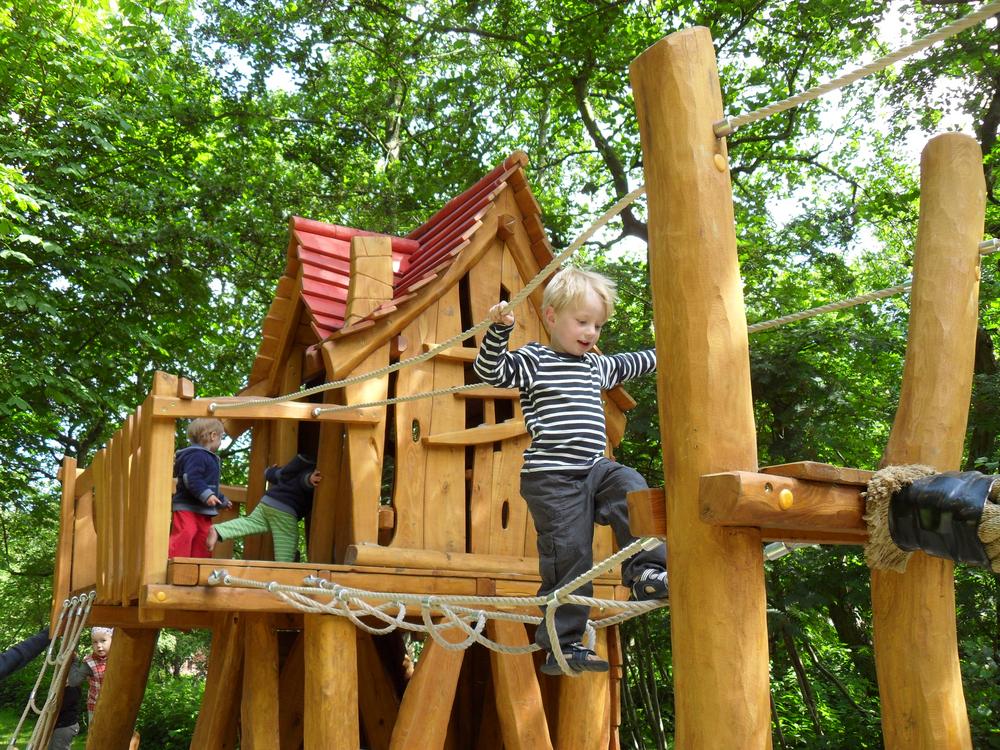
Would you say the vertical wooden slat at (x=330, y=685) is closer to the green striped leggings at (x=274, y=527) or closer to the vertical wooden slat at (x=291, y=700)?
the green striped leggings at (x=274, y=527)

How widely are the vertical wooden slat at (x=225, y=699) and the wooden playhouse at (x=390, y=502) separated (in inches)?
0.5

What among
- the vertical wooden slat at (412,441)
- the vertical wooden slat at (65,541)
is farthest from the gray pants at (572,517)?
the vertical wooden slat at (65,541)

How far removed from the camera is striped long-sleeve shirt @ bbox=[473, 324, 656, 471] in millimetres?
4086

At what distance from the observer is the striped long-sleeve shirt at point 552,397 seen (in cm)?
409

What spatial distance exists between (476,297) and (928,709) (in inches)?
147

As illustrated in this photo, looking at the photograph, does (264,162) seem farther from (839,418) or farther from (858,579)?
(858,579)

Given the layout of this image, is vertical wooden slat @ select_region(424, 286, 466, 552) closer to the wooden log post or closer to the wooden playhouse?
the wooden playhouse

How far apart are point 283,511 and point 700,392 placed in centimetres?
430

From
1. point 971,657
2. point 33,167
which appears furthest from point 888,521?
point 33,167

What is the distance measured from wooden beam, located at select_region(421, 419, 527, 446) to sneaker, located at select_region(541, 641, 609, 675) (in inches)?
72.6

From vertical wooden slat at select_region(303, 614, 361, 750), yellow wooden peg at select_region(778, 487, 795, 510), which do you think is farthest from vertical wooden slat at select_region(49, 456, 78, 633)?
yellow wooden peg at select_region(778, 487, 795, 510)

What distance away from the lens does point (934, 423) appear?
2895 mm

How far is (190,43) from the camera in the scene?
611 inches

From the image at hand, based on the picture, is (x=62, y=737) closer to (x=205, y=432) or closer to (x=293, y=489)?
(x=205, y=432)
